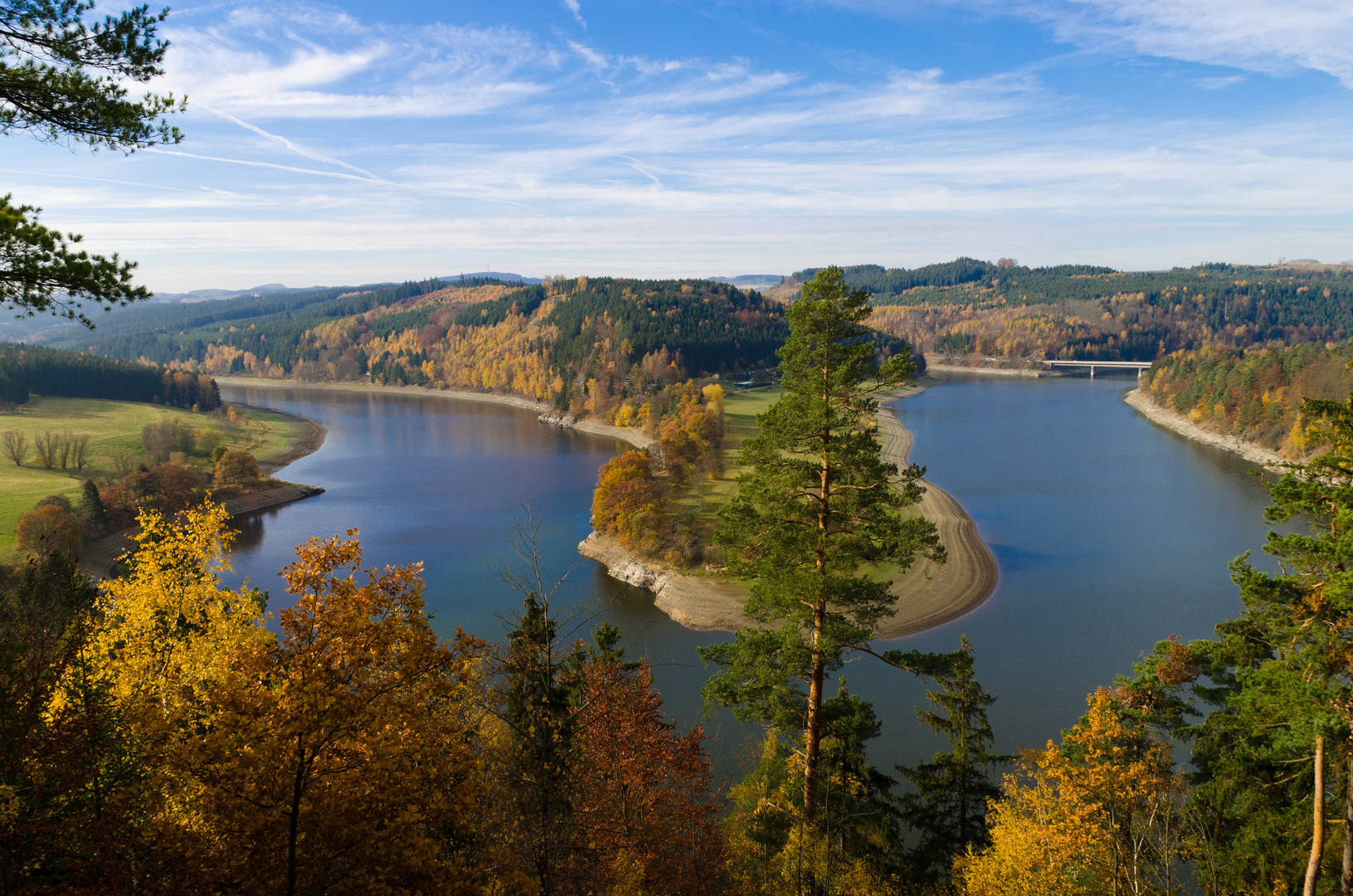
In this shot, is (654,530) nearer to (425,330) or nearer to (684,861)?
(684,861)

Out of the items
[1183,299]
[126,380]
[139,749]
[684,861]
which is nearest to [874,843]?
[684,861]

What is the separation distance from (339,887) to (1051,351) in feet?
479

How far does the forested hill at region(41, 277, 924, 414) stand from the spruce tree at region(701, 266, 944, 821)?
6746 centimetres

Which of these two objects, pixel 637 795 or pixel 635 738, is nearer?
pixel 637 795

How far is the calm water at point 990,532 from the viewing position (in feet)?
72.6

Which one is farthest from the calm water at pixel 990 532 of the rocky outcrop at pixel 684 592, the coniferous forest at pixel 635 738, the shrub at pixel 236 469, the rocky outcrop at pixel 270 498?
the coniferous forest at pixel 635 738

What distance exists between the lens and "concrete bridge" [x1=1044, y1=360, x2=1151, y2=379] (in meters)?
115

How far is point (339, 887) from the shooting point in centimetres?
482

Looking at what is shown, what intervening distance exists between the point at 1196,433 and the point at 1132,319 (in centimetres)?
9325

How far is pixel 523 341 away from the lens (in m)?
112

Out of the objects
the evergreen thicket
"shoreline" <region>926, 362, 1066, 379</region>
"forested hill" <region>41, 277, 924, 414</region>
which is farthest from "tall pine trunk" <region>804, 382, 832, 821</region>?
"shoreline" <region>926, 362, 1066, 379</region>

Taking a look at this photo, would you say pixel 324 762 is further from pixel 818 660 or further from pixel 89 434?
pixel 89 434

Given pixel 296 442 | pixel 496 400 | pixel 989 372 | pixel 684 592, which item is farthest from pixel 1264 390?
pixel 496 400

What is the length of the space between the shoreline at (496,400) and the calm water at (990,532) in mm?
2865
